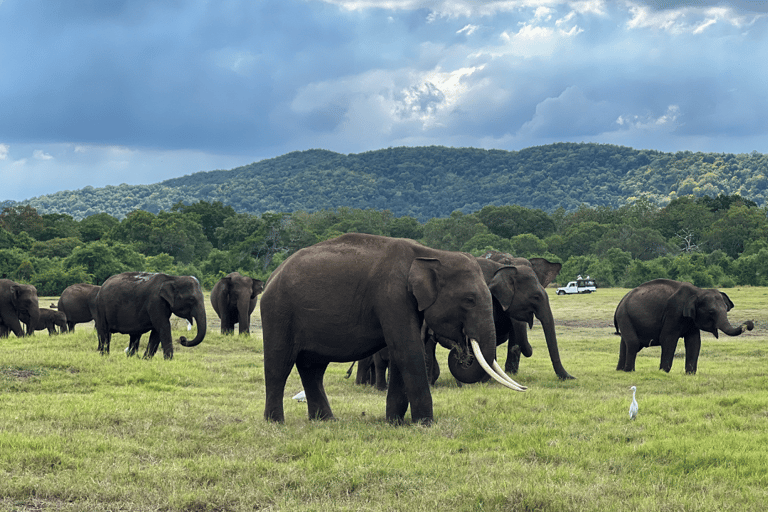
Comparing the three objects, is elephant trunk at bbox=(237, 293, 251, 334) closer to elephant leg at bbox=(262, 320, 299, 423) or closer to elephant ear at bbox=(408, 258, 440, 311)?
elephant leg at bbox=(262, 320, 299, 423)

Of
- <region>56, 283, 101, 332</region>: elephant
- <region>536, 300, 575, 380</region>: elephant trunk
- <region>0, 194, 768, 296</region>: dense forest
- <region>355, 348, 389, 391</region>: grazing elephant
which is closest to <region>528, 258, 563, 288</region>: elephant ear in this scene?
<region>536, 300, 575, 380</region>: elephant trunk

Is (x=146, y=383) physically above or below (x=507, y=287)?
below

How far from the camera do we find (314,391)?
9977 millimetres

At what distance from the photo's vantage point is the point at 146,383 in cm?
1308

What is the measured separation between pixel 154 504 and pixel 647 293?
506 inches

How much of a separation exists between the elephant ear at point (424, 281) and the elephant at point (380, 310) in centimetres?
1

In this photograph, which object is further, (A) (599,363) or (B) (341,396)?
(A) (599,363)

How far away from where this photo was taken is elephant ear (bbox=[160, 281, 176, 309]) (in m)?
16.1

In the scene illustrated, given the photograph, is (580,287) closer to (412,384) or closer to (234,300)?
(234,300)

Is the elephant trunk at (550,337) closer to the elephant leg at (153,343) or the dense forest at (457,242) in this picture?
the elephant leg at (153,343)

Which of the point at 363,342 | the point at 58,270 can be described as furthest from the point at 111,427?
the point at 58,270

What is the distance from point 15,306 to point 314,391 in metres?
15.7

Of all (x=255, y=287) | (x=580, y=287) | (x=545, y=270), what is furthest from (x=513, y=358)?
(x=580, y=287)

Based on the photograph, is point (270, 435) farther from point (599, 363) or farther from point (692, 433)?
point (599, 363)
